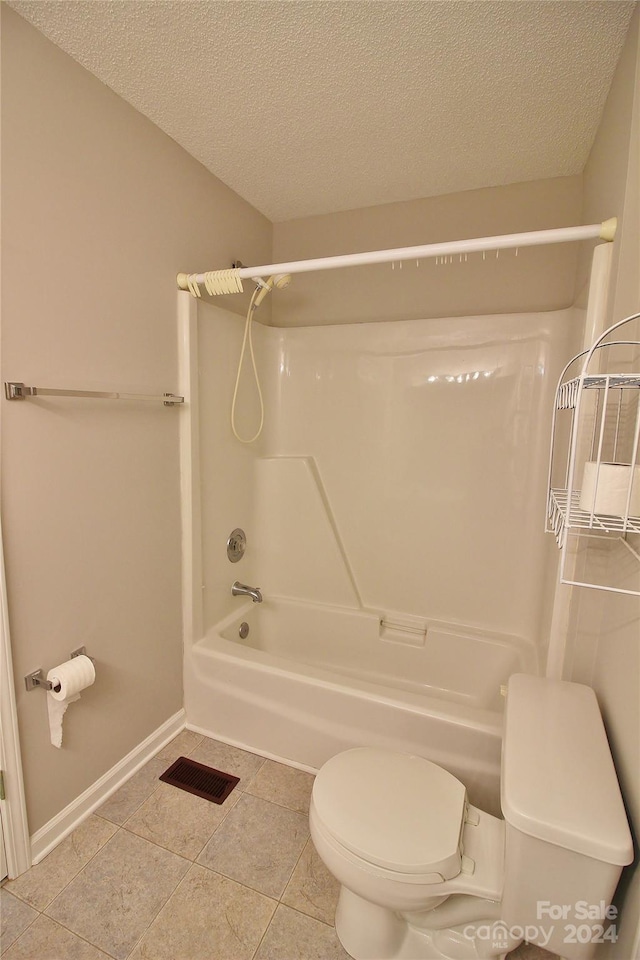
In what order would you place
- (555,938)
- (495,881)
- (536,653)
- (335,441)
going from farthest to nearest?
(335,441)
(536,653)
(495,881)
(555,938)

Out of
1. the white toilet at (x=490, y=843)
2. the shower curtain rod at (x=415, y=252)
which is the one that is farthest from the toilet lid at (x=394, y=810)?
the shower curtain rod at (x=415, y=252)

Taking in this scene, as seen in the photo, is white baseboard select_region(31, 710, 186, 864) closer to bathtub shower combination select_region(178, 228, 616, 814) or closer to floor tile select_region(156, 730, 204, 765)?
floor tile select_region(156, 730, 204, 765)

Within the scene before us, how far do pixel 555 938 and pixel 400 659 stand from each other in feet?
4.20

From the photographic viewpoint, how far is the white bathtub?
56.8 inches

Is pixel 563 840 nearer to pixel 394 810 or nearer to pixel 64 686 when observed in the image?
pixel 394 810

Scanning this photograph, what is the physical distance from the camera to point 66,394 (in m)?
1.27

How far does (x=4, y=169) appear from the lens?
1103 millimetres

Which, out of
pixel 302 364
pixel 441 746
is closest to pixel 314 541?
pixel 302 364

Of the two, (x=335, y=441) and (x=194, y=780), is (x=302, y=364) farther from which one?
(x=194, y=780)

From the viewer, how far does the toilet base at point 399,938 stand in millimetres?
1079

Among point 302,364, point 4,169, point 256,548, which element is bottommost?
point 256,548

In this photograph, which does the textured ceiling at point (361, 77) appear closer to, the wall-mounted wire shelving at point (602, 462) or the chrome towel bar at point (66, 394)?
the wall-mounted wire shelving at point (602, 462)

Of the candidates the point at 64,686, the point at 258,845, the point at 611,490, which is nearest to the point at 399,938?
the point at 258,845

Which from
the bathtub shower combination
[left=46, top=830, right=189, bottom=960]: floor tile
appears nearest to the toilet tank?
the bathtub shower combination
